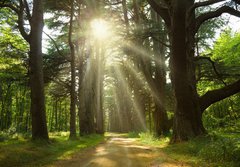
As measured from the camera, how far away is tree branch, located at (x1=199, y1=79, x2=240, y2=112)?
39.2 feet

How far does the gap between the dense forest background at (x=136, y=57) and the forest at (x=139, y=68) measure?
0.16ft

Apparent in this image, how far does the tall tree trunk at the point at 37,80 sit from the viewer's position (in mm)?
12250

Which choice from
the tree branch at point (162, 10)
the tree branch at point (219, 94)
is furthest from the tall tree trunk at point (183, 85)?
the tree branch at point (162, 10)

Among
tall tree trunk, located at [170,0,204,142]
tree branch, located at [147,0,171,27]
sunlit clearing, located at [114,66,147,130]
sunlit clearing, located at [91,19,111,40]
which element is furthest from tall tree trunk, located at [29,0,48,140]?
sunlit clearing, located at [114,66,147,130]

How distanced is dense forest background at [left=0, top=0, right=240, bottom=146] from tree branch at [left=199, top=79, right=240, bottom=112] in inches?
1.6

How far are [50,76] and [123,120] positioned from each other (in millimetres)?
33967

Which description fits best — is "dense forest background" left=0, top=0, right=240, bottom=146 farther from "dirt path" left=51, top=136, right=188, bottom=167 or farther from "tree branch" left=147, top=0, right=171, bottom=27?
"dirt path" left=51, top=136, right=188, bottom=167

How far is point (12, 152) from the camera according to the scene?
337 inches

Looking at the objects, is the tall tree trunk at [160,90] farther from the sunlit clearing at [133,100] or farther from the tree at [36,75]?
the sunlit clearing at [133,100]

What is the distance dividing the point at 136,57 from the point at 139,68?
2.73m

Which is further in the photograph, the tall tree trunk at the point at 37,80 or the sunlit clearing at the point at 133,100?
the sunlit clearing at the point at 133,100

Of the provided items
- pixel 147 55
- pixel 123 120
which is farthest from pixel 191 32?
pixel 123 120

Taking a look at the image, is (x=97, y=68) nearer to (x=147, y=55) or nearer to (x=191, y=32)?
(x=147, y=55)

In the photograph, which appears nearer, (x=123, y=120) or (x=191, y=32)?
(x=191, y=32)
